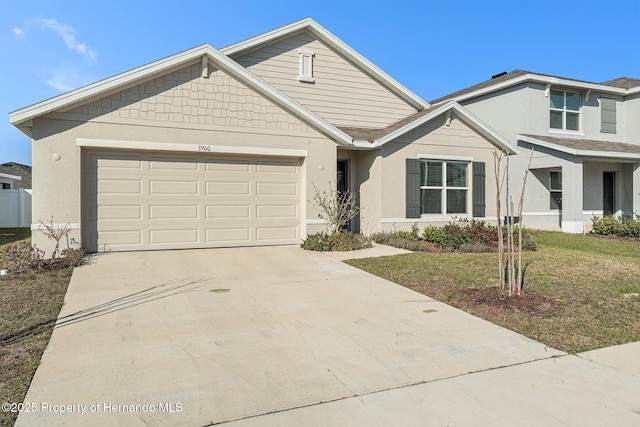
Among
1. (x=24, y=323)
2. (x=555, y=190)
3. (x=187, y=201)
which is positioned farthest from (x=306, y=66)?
(x=555, y=190)

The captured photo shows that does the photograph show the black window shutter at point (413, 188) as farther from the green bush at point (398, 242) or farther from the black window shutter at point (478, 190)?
the black window shutter at point (478, 190)

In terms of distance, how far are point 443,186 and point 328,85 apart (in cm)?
504

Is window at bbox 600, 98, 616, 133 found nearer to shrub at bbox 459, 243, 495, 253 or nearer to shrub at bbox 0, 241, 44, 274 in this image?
shrub at bbox 459, 243, 495, 253

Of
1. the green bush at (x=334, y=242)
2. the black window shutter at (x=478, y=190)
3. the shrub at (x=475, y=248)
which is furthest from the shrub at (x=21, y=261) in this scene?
the black window shutter at (x=478, y=190)

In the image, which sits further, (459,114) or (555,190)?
(555,190)

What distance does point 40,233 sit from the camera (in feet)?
28.8

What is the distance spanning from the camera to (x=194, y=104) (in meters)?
9.91

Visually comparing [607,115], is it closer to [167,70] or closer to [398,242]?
[398,242]

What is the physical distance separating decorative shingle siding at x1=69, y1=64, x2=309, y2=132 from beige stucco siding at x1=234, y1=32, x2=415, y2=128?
3049 mm

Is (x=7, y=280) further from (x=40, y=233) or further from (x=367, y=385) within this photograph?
(x=367, y=385)

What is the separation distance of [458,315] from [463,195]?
8576 millimetres

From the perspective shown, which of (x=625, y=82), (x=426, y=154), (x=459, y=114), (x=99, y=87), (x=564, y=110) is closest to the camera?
(x=99, y=87)

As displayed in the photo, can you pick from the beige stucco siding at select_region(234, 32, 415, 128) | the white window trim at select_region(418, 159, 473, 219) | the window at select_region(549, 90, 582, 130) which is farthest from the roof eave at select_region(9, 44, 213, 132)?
the window at select_region(549, 90, 582, 130)

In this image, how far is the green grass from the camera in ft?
11.1
